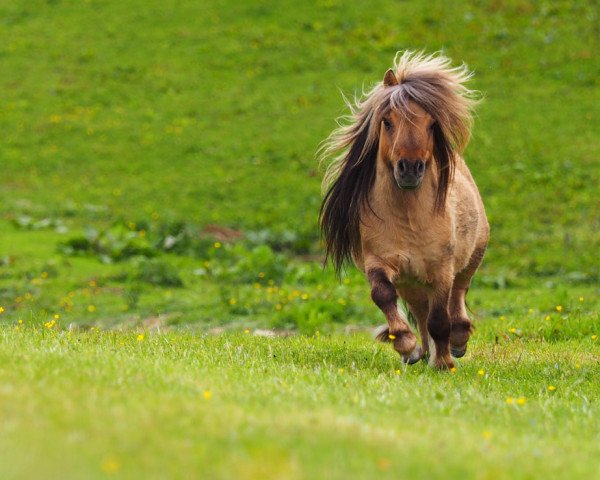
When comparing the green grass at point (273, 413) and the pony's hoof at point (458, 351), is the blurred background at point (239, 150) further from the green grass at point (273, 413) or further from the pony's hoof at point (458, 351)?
the green grass at point (273, 413)

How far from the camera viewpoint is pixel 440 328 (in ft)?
33.4

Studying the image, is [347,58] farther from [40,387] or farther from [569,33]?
[40,387]

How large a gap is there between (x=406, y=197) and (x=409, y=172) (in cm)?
64

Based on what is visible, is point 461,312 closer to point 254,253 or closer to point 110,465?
point 110,465

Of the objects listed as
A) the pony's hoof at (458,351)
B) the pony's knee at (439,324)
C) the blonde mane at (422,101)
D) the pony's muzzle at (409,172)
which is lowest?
the pony's hoof at (458,351)

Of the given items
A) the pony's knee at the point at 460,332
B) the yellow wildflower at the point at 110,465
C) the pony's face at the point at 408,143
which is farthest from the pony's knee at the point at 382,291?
the yellow wildflower at the point at 110,465

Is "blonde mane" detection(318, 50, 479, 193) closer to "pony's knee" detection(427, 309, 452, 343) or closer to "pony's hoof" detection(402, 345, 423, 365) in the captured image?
"pony's knee" detection(427, 309, 452, 343)

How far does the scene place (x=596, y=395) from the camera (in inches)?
351

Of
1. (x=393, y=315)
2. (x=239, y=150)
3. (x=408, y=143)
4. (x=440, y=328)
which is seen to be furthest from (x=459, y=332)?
(x=239, y=150)

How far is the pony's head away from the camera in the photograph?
31.3ft

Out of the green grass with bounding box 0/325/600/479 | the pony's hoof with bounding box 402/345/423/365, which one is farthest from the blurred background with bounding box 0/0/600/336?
the green grass with bounding box 0/325/600/479

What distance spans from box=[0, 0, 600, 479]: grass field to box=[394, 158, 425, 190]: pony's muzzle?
1.75 m

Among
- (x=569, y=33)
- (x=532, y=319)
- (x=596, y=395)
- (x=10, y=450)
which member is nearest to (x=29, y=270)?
(x=532, y=319)

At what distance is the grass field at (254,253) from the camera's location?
18.4 ft
